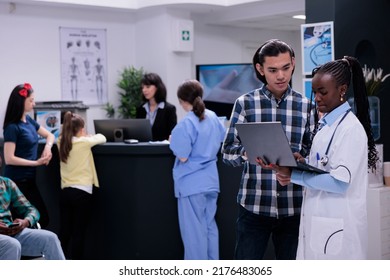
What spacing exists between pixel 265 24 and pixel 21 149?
5.96 m

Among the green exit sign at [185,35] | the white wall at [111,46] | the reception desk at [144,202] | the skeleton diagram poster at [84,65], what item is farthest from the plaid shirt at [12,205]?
the green exit sign at [185,35]

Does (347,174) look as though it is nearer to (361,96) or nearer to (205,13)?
(361,96)

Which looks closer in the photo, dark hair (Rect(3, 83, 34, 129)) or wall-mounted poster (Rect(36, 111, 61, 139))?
dark hair (Rect(3, 83, 34, 129))

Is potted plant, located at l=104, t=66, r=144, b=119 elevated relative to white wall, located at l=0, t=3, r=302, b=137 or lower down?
lower down

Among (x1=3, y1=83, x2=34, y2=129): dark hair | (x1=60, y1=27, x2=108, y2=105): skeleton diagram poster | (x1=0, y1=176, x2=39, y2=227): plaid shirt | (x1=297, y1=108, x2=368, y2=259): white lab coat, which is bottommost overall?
(x1=0, y1=176, x2=39, y2=227): plaid shirt

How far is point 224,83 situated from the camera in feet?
29.2

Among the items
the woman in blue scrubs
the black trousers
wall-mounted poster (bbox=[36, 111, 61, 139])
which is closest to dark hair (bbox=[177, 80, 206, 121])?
the woman in blue scrubs

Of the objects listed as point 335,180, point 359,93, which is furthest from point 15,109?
point 335,180

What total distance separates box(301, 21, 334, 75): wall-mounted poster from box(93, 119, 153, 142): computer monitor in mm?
1394

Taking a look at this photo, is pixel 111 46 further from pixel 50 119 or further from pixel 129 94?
pixel 50 119

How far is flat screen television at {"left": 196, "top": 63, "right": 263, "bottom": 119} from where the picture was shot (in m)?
8.67

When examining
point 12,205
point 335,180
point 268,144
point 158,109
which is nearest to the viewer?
point 335,180

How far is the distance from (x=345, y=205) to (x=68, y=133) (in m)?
2.97

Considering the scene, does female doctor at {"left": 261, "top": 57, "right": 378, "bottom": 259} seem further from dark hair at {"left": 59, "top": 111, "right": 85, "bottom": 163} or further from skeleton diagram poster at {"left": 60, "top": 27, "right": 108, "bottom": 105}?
skeleton diagram poster at {"left": 60, "top": 27, "right": 108, "bottom": 105}
